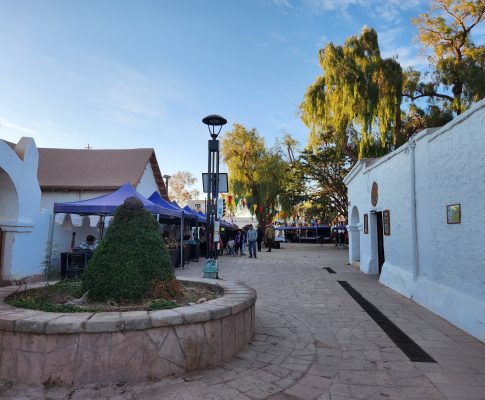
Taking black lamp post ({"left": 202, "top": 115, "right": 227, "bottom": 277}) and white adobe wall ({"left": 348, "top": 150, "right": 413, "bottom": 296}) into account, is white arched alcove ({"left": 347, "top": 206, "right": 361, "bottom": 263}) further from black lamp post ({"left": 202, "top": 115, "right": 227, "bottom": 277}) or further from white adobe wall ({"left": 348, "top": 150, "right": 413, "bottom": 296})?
black lamp post ({"left": 202, "top": 115, "right": 227, "bottom": 277})

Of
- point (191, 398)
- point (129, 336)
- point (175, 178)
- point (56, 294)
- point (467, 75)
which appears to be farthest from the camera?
point (175, 178)

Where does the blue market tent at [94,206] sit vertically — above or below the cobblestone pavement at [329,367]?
above

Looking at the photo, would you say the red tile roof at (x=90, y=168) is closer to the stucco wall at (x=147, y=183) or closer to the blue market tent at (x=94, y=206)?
the stucco wall at (x=147, y=183)

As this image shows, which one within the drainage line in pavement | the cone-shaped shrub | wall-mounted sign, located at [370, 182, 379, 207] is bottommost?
the drainage line in pavement

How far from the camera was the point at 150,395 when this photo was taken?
3146mm

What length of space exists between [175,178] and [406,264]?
4478 centimetres

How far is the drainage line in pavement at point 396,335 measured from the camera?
437 cm

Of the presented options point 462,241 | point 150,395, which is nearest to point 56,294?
point 150,395

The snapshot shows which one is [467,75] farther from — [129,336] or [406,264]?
[129,336]

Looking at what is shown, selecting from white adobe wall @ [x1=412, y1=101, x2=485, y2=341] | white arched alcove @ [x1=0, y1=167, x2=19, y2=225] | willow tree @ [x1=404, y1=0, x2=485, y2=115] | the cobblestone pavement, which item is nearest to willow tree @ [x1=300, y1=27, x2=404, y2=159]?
willow tree @ [x1=404, y1=0, x2=485, y2=115]

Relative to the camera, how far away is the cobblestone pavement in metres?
3.26

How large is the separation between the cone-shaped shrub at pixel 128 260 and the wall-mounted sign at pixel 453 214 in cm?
447

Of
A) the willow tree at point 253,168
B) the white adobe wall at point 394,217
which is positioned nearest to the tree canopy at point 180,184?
the willow tree at point 253,168

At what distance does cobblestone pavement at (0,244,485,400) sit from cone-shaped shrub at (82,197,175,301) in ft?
4.18
